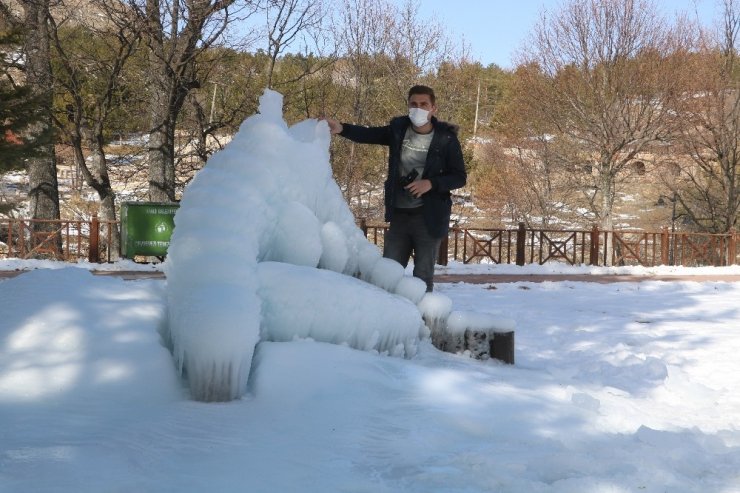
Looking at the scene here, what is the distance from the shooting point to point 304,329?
2941mm

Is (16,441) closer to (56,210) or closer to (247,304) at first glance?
(247,304)

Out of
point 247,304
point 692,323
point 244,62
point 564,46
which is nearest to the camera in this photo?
point 247,304

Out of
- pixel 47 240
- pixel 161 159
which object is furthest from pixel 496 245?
pixel 47 240

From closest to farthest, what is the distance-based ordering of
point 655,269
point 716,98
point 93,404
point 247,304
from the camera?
point 93,404 → point 247,304 → point 655,269 → point 716,98

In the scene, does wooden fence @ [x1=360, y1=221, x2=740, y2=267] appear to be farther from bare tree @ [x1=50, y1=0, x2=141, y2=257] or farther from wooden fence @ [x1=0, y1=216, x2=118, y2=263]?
bare tree @ [x1=50, y1=0, x2=141, y2=257]

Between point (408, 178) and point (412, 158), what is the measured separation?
0.16 meters

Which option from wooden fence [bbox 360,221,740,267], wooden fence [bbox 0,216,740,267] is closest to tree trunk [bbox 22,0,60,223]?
wooden fence [bbox 0,216,740,267]

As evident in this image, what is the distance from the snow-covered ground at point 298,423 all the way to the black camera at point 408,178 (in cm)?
117

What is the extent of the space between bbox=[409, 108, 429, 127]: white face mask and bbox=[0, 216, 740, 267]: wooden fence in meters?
8.36

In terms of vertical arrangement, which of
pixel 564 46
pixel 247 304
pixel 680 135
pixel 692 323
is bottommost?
pixel 692 323

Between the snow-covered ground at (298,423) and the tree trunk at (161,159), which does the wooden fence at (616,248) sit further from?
the snow-covered ground at (298,423)

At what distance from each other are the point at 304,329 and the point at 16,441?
123 centimetres

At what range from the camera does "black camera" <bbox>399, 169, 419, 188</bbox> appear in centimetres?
423

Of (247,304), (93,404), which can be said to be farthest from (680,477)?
(93,404)
